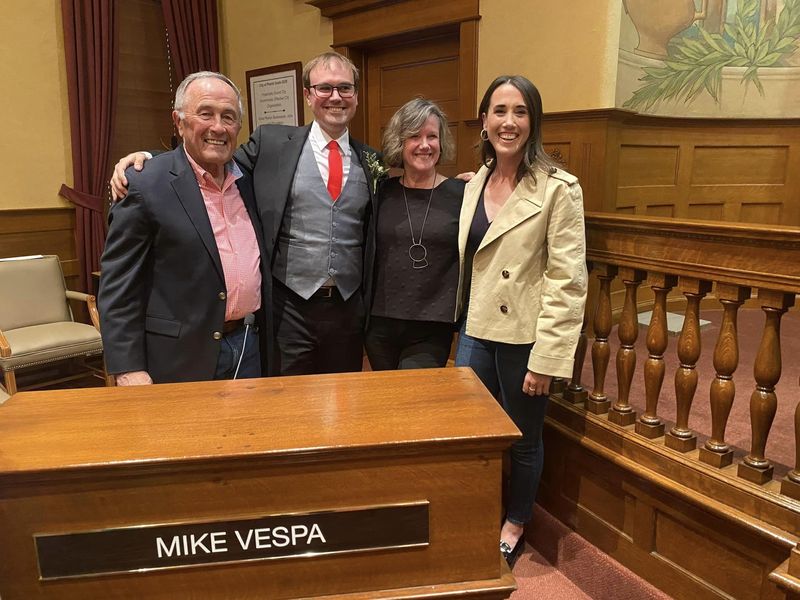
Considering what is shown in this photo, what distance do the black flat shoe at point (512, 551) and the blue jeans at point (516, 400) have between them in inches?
4.3

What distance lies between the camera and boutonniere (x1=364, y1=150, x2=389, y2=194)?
215cm

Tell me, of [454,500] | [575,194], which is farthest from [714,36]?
[454,500]

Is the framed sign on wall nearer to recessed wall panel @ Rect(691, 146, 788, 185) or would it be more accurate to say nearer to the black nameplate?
recessed wall panel @ Rect(691, 146, 788, 185)

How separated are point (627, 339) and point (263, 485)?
1.45 metres

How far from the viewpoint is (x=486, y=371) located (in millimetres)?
2068

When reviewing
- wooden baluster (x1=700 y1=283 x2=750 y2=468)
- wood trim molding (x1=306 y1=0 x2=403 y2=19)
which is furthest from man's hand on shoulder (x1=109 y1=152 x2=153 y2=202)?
wood trim molding (x1=306 y1=0 x2=403 y2=19)

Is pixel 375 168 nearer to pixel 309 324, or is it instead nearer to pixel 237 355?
pixel 309 324

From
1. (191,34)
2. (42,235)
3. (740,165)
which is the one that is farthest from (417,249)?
A: (191,34)

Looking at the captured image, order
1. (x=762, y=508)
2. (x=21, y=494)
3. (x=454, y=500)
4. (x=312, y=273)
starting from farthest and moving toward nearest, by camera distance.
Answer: (x=312, y=273) → (x=762, y=508) → (x=454, y=500) → (x=21, y=494)

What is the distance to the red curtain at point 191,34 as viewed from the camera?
486 cm

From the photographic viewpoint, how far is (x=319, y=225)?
2.04 m

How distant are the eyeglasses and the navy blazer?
502 millimetres

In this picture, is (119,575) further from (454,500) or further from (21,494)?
(454,500)

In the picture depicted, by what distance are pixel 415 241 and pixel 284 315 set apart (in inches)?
19.4
